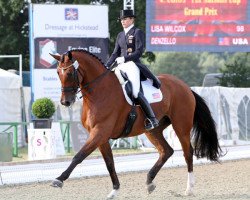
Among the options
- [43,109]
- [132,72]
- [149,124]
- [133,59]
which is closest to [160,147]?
[149,124]

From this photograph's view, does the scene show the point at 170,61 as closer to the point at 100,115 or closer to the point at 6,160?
the point at 6,160

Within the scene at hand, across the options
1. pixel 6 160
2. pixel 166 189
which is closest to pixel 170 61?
pixel 6 160

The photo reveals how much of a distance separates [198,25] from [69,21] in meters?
3.88

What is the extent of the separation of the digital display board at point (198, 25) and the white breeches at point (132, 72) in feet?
36.9

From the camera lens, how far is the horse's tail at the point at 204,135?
11.5 metres

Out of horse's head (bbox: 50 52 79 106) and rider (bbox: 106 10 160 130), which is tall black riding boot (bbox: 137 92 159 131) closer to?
rider (bbox: 106 10 160 130)

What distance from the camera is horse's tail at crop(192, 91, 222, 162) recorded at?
11469 mm

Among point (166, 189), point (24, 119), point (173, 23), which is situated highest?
point (173, 23)

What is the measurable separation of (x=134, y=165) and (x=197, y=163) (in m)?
1.76

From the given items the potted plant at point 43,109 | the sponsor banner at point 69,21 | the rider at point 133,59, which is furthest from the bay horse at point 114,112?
the sponsor banner at point 69,21

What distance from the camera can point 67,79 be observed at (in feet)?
30.1

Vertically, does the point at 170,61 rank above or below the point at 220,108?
below

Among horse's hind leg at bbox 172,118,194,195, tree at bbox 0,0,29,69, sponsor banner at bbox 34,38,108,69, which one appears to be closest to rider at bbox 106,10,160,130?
horse's hind leg at bbox 172,118,194,195

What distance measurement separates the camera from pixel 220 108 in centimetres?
2234
